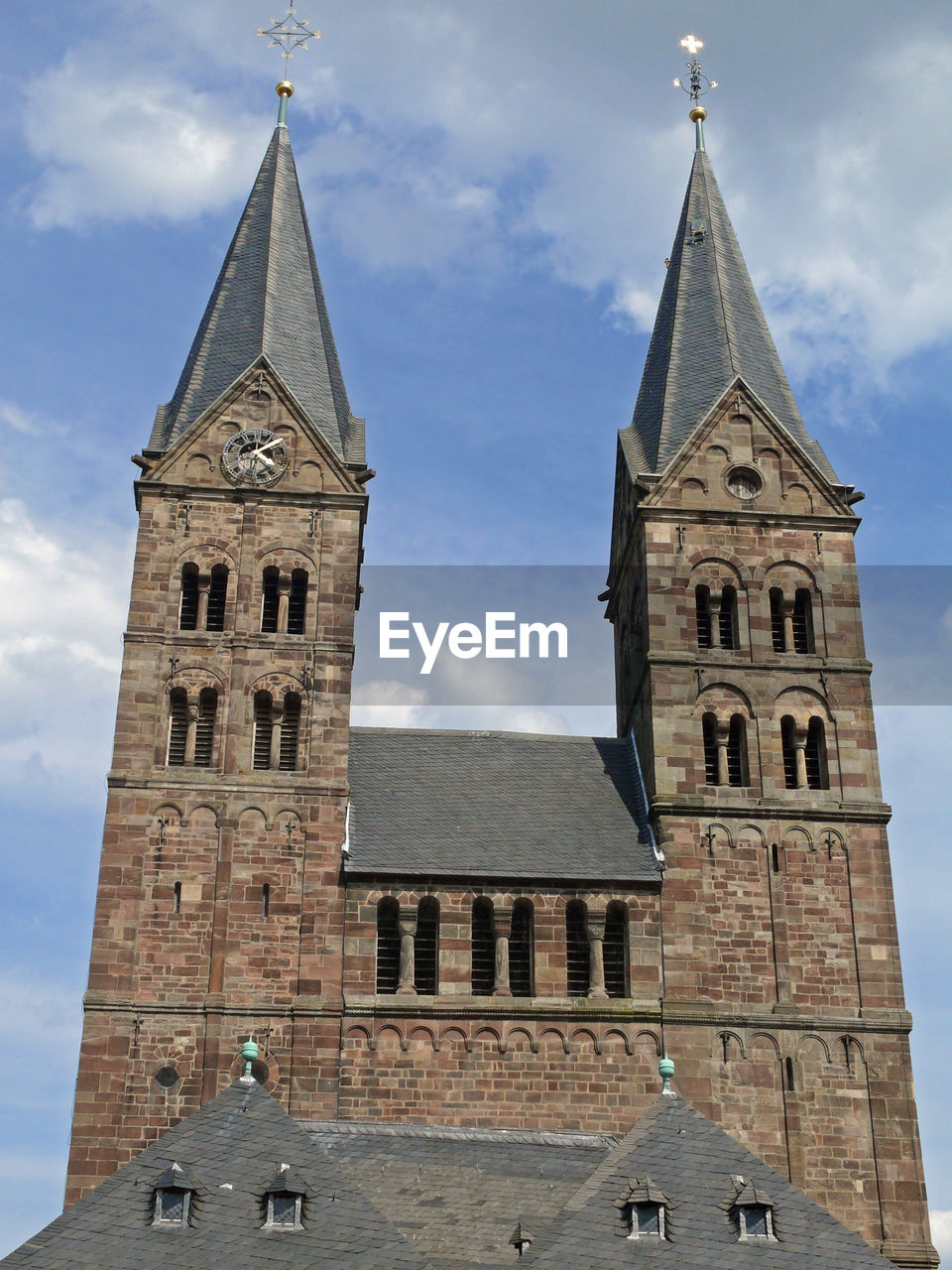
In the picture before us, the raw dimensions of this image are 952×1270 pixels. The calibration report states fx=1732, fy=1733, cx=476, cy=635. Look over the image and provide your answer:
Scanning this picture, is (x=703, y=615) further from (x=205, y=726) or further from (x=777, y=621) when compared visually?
(x=205, y=726)

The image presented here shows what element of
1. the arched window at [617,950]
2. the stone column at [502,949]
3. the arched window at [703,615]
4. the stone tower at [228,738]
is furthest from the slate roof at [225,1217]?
the arched window at [703,615]

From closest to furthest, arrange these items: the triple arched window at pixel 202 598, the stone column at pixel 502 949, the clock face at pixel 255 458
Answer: the stone column at pixel 502 949 → the triple arched window at pixel 202 598 → the clock face at pixel 255 458

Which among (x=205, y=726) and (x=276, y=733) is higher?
(x=205, y=726)

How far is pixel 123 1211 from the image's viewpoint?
29.6 m

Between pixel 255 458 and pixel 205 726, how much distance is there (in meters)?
7.42

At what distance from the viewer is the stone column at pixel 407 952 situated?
124 ft

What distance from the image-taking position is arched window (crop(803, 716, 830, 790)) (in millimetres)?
41875

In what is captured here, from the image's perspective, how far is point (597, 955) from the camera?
38750mm

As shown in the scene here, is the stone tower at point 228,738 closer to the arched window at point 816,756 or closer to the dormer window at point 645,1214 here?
the dormer window at point 645,1214

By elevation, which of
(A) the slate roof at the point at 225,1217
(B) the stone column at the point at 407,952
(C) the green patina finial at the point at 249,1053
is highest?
(B) the stone column at the point at 407,952

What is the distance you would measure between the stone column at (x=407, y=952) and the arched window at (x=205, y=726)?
5.96m

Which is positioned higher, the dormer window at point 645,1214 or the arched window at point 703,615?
the arched window at point 703,615

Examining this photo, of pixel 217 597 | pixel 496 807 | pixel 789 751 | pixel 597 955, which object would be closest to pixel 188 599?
pixel 217 597

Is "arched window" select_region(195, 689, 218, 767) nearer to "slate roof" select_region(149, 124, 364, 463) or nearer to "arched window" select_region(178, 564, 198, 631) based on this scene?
"arched window" select_region(178, 564, 198, 631)
